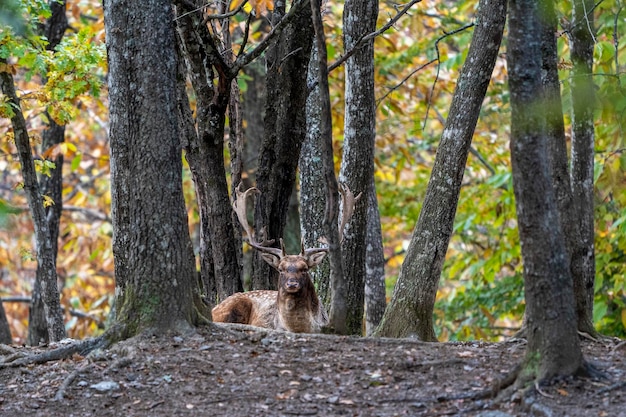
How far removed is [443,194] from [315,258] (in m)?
1.90

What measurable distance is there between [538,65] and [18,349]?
5.12 metres

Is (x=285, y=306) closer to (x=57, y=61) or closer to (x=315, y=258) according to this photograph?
(x=315, y=258)

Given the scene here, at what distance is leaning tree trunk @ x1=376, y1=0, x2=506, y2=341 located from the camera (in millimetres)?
8891

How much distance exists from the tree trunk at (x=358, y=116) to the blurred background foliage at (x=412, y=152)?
30cm

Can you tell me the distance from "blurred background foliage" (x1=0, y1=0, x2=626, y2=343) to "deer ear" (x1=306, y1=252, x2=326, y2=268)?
166 centimetres

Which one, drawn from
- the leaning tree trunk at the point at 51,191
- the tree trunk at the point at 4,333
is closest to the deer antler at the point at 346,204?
the tree trunk at the point at 4,333

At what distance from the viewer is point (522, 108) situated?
6.05 m

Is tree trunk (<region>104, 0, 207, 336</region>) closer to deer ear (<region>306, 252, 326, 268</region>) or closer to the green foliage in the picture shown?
deer ear (<region>306, 252, 326, 268</region>)

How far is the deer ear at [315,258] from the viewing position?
10.3 m

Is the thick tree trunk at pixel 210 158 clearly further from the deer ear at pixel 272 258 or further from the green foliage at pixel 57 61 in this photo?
the green foliage at pixel 57 61

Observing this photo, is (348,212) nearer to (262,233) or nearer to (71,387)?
(262,233)

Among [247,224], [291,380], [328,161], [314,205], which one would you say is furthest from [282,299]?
[291,380]

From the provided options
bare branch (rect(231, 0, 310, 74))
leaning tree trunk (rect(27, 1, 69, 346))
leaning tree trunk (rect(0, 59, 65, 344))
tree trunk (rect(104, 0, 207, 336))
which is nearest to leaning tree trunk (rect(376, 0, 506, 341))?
bare branch (rect(231, 0, 310, 74))

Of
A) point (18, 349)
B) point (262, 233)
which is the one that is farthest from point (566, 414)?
point (262, 233)
